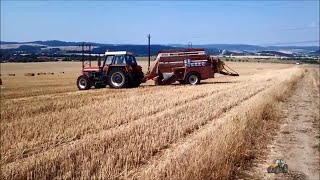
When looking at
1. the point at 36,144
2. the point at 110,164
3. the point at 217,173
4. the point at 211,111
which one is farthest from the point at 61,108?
the point at 217,173

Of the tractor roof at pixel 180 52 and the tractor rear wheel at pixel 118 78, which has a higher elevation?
the tractor roof at pixel 180 52

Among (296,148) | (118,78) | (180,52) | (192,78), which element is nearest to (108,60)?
(118,78)

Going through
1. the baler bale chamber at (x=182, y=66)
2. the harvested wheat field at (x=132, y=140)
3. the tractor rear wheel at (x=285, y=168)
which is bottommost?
the tractor rear wheel at (x=285, y=168)

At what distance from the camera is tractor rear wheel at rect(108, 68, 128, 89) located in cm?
2411

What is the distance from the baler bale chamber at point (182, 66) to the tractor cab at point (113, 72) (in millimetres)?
1613

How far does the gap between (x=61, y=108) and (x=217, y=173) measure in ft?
32.6

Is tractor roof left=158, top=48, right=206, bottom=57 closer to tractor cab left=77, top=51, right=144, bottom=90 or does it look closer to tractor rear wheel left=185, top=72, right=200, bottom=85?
tractor rear wheel left=185, top=72, right=200, bottom=85

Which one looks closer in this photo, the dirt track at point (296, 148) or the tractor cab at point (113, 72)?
the dirt track at point (296, 148)

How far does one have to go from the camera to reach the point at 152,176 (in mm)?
6449

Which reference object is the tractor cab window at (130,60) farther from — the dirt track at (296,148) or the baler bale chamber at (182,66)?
the dirt track at (296,148)

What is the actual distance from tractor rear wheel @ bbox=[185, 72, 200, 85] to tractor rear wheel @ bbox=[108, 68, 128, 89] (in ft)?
13.6

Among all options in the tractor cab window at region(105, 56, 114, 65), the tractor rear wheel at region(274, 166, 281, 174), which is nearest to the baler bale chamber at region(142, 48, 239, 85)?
the tractor cab window at region(105, 56, 114, 65)

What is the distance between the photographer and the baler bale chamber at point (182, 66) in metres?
26.2

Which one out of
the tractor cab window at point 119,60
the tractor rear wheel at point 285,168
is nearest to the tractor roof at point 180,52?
the tractor cab window at point 119,60
